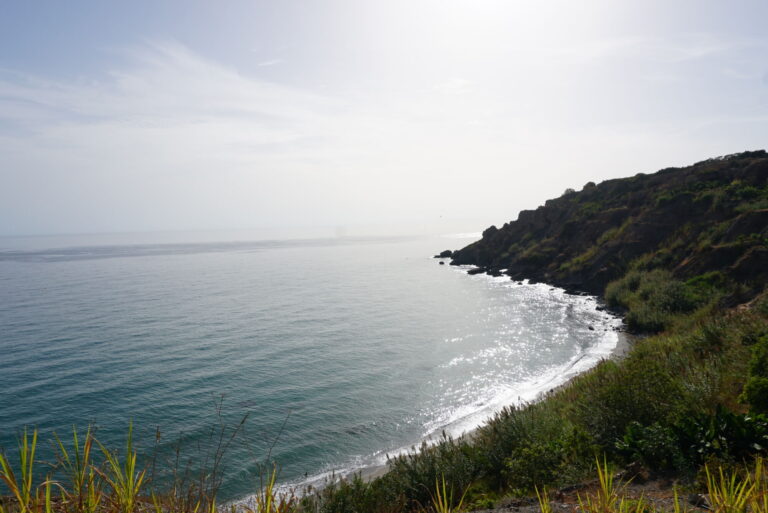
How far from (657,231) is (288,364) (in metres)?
43.7

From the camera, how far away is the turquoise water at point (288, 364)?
18.5 metres

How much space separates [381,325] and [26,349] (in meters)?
26.5

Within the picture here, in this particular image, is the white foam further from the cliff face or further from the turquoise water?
the cliff face

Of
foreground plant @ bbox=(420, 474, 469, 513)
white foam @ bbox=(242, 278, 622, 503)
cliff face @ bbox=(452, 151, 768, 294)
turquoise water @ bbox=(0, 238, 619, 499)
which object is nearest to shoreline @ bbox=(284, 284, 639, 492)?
white foam @ bbox=(242, 278, 622, 503)

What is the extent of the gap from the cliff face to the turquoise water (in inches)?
261

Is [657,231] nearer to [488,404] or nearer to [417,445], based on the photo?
[488,404]

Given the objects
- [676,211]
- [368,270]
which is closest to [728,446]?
[676,211]

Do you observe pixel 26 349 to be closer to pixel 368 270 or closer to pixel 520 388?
pixel 520 388

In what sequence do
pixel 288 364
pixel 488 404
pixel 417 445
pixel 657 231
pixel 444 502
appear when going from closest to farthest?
pixel 444 502
pixel 417 445
pixel 488 404
pixel 288 364
pixel 657 231

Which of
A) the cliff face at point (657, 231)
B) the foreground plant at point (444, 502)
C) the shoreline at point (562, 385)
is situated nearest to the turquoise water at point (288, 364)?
the shoreline at point (562, 385)

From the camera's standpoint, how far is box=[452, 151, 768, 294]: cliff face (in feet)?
119

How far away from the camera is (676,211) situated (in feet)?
164

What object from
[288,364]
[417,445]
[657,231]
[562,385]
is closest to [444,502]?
[417,445]

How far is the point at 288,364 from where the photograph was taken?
91.0 ft
